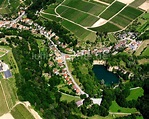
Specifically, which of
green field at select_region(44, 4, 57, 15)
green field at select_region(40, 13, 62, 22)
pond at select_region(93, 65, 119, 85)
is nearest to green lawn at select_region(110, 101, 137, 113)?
pond at select_region(93, 65, 119, 85)

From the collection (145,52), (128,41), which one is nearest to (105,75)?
(145,52)

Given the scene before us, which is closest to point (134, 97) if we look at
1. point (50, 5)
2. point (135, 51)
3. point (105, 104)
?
point (105, 104)

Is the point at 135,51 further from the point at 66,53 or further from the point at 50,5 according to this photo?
the point at 50,5

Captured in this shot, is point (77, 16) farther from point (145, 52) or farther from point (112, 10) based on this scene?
point (145, 52)

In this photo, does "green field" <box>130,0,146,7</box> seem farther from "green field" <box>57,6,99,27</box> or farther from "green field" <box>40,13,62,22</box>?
"green field" <box>40,13,62,22</box>

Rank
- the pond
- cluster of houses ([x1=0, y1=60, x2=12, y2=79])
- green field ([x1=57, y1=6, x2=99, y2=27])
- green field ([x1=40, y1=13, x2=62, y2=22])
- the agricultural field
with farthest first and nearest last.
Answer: green field ([x1=40, y1=13, x2=62, y2=22]), green field ([x1=57, y1=6, x2=99, y2=27]), the agricultural field, the pond, cluster of houses ([x1=0, y1=60, x2=12, y2=79])

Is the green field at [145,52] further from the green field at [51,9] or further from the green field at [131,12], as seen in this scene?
the green field at [51,9]

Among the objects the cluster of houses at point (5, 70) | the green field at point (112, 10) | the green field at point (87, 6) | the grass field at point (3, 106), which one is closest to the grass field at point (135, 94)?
the grass field at point (3, 106)
